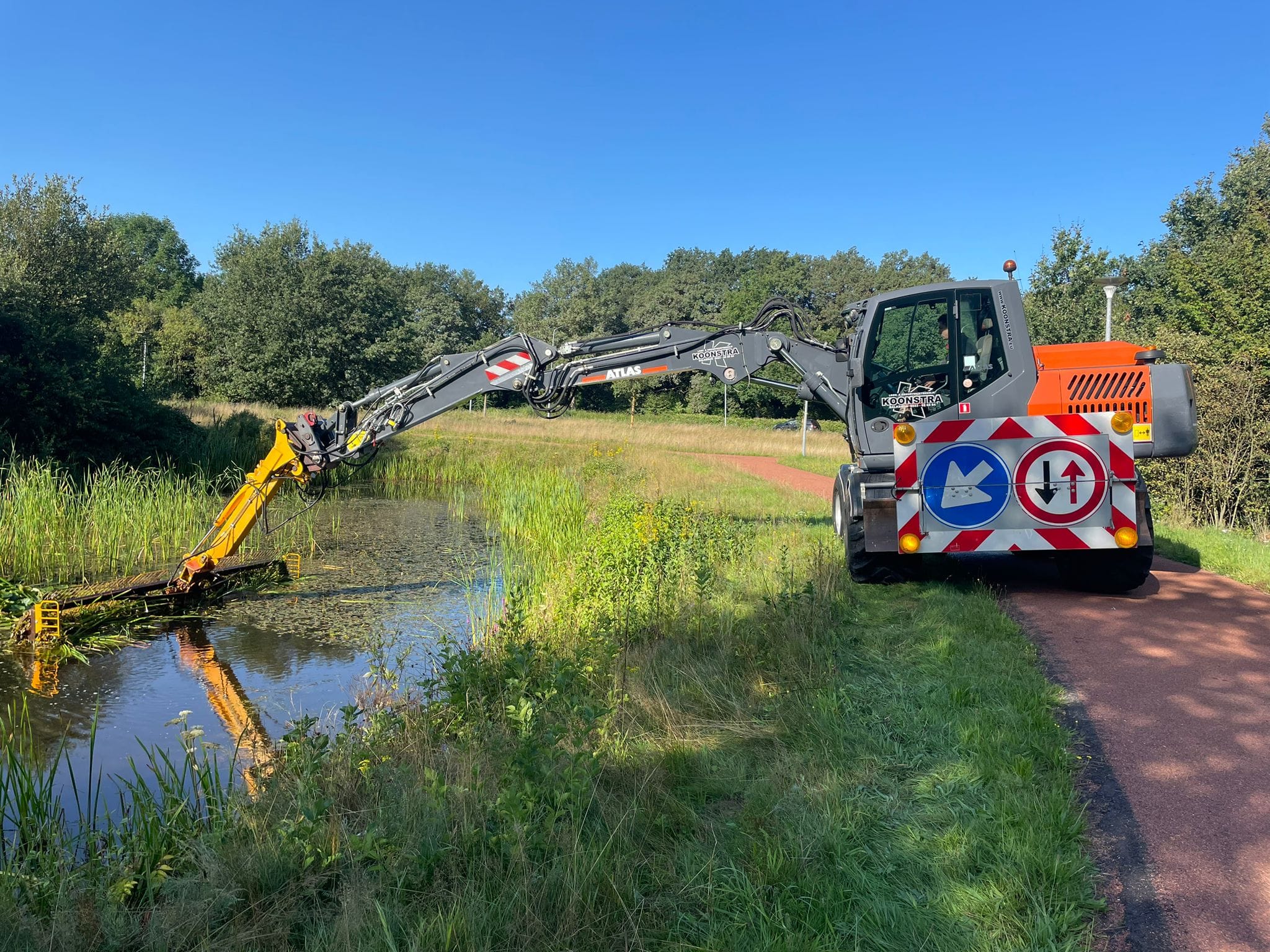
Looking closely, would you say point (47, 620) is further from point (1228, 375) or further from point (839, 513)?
point (1228, 375)

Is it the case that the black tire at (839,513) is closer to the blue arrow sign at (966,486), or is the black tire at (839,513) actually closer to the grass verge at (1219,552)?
the blue arrow sign at (966,486)

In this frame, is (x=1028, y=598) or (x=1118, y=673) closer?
(x=1118, y=673)

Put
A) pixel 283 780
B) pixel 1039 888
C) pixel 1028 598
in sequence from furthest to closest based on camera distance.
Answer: pixel 1028 598 < pixel 283 780 < pixel 1039 888

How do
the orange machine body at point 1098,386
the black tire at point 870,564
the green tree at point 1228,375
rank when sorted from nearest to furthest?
the orange machine body at point 1098,386
the black tire at point 870,564
the green tree at point 1228,375

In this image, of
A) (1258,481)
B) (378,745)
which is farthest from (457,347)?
(378,745)

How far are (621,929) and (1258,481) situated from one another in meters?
14.6

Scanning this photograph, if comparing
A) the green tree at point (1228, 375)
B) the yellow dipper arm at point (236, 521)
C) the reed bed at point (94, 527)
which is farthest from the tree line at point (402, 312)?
the yellow dipper arm at point (236, 521)

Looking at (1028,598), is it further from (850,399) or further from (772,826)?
(772,826)

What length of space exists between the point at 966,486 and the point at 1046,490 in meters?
0.62

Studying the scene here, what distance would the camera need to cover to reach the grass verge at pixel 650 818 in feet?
9.85

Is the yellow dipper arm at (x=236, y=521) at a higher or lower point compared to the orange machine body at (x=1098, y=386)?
lower

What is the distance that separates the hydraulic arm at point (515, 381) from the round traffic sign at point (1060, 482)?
8.60 ft

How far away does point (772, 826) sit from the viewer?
11.8ft

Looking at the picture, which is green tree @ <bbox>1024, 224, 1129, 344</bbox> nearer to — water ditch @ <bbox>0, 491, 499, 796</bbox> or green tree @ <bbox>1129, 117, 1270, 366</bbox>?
green tree @ <bbox>1129, 117, 1270, 366</bbox>
